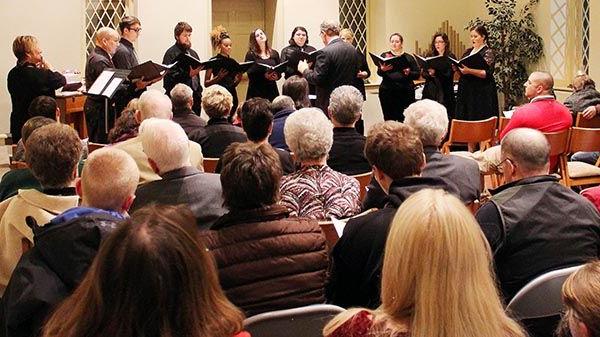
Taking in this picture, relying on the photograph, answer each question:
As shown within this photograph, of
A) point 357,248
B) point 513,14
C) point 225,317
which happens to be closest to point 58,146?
point 357,248

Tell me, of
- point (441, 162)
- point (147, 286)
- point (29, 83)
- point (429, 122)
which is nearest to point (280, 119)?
point (429, 122)

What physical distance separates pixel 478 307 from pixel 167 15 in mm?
9283

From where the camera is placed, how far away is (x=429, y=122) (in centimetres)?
406

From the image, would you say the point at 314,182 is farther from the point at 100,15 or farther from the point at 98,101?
the point at 100,15

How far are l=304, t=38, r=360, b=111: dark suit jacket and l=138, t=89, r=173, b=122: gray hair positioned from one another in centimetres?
349

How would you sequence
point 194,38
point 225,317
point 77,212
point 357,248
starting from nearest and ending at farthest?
point 225,317 < point 77,212 < point 357,248 < point 194,38

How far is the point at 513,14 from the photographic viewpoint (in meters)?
11.2

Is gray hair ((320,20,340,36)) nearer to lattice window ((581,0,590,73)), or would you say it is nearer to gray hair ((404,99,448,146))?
lattice window ((581,0,590,73))

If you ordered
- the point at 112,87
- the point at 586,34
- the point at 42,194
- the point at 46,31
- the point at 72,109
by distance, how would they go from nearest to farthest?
the point at 42,194, the point at 112,87, the point at 72,109, the point at 46,31, the point at 586,34

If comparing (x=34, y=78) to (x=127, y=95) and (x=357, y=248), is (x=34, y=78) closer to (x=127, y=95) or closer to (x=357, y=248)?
(x=127, y=95)

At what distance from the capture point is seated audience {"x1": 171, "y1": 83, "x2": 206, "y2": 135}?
5.78m

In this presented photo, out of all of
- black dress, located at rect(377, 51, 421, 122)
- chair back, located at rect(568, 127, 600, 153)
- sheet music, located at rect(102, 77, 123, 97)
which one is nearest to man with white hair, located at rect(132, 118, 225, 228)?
chair back, located at rect(568, 127, 600, 153)

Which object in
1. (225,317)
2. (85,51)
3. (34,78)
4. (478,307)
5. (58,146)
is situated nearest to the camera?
(225,317)

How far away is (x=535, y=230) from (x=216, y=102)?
2847 mm
